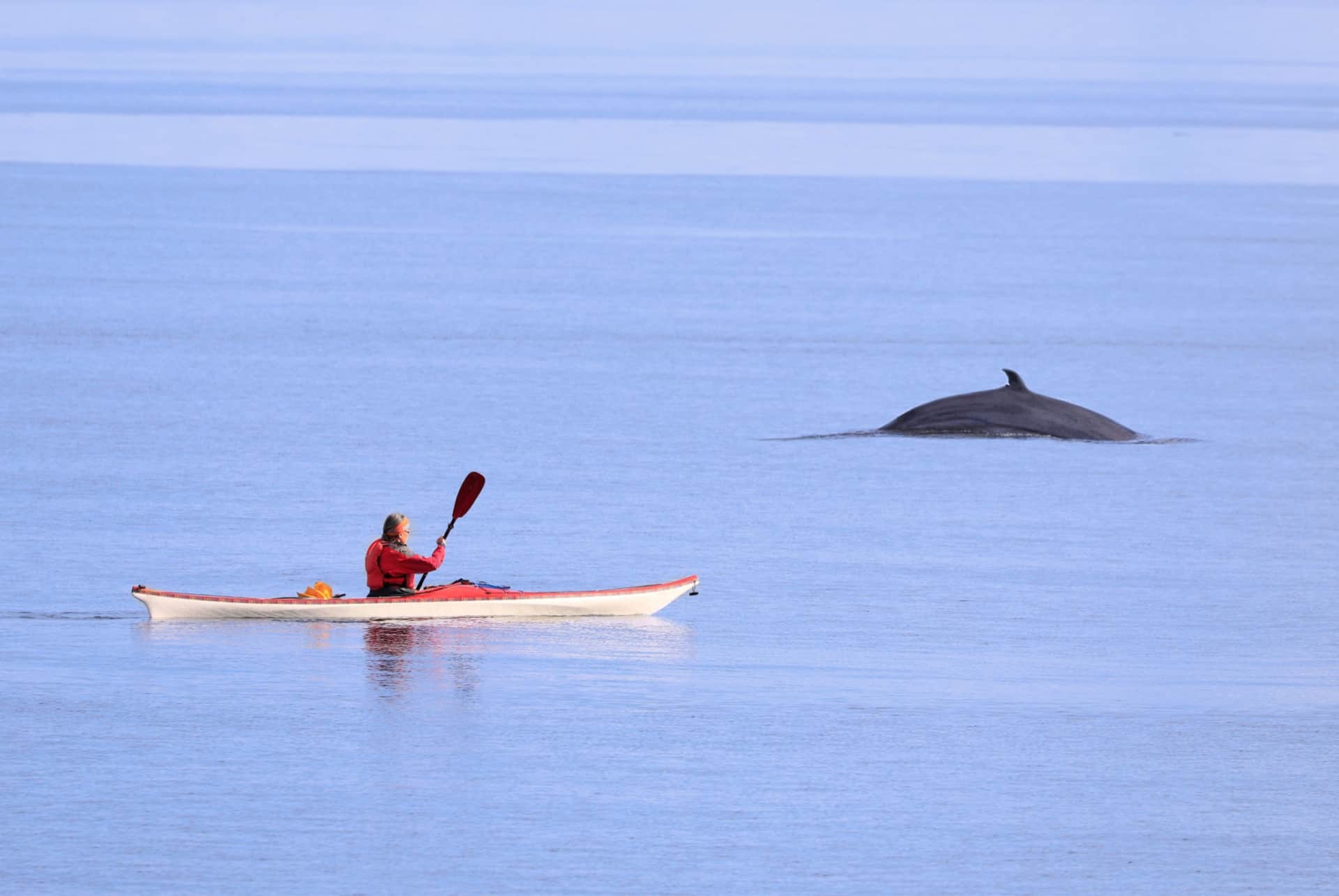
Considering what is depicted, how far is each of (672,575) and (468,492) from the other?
1.54 metres

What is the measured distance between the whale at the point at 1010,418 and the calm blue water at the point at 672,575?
57 centimetres

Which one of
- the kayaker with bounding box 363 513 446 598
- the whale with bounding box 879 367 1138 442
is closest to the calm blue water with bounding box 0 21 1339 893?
the kayaker with bounding box 363 513 446 598

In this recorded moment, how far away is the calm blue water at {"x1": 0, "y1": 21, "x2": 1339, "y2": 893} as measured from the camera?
12.6 m

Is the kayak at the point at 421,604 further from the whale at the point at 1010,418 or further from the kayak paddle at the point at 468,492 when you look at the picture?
the whale at the point at 1010,418

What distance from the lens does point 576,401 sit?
2858cm

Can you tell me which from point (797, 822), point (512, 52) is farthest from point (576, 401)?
point (512, 52)

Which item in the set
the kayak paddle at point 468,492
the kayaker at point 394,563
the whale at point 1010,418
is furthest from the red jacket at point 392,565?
the whale at point 1010,418

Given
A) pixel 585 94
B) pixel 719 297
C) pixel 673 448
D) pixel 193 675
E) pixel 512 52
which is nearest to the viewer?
pixel 193 675

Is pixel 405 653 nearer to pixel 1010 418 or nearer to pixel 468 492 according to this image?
pixel 468 492

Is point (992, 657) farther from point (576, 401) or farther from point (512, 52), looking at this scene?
point (512, 52)

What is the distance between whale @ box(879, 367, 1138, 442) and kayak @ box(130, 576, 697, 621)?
33.5 ft

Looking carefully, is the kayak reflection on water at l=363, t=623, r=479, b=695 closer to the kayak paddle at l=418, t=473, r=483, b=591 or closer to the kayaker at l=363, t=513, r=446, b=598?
the kayaker at l=363, t=513, r=446, b=598

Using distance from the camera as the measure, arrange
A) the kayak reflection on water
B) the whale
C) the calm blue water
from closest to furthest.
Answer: the calm blue water
the kayak reflection on water
the whale

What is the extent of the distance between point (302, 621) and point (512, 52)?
16200 centimetres
